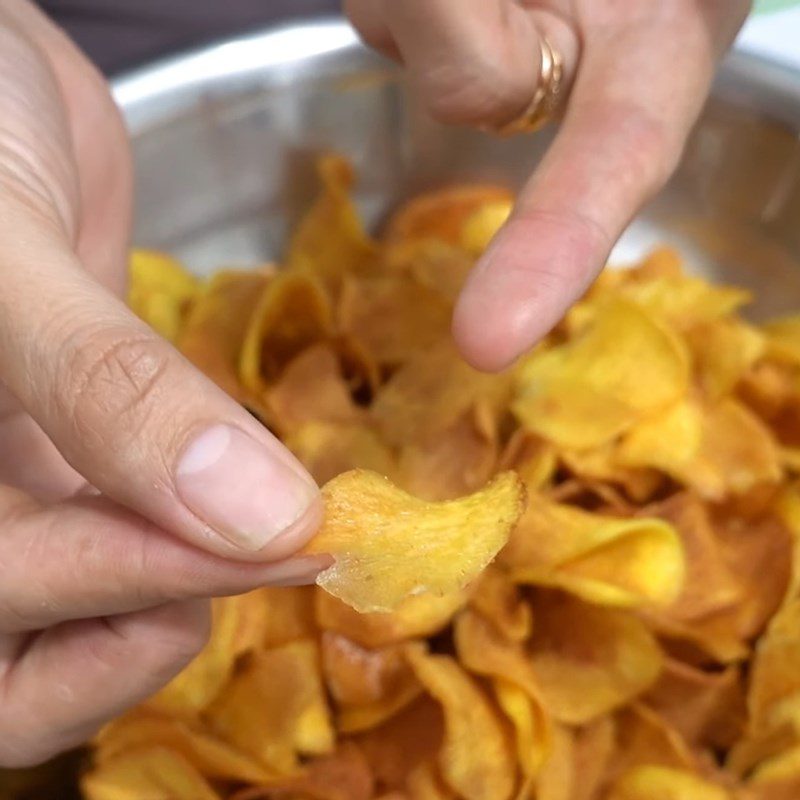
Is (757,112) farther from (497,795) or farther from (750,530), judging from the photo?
(497,795)

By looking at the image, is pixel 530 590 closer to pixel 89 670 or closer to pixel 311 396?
pixel 311 396

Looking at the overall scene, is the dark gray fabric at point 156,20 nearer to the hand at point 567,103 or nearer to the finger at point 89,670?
the hand at point 567,103

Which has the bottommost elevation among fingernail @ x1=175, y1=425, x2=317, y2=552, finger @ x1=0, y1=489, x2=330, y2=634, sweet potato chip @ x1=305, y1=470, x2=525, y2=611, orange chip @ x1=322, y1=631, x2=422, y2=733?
orange chip @ x1=322, y1=631, x2=422, y2=733

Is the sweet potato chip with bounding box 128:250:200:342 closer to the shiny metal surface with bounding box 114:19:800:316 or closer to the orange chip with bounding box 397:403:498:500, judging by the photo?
the shiny metal surface with bounding box 114:19:800:316

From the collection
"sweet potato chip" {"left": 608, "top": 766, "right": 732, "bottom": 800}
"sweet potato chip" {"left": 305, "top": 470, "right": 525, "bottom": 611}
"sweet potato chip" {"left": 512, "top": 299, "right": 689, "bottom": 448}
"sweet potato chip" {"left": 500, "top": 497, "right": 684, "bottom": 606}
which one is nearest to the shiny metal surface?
"sweet potato chip" {"left": 512, "top": 299, "right": 689, "bottom": 448}

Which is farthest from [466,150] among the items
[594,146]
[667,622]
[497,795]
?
[497,795]

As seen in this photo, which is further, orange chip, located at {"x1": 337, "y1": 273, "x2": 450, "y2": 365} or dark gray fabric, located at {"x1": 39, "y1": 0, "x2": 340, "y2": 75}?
dark gray fabric, located at {"x1": 39, "y1": 0, "x2": 340, "y2": 75}
